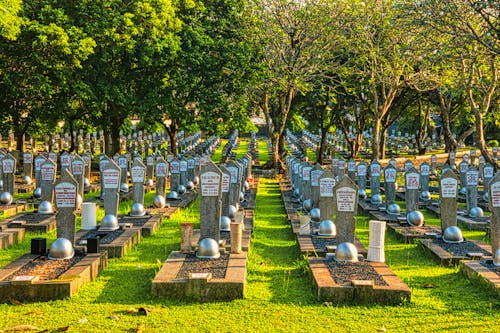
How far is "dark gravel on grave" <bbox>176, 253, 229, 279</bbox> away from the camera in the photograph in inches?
294

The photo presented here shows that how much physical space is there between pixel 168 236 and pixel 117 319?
5.07 meters

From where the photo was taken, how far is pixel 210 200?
912cm

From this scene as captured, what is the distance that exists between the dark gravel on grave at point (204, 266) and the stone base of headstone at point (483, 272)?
137 inches

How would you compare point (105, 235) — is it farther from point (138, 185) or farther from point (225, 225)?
point (138, 185)

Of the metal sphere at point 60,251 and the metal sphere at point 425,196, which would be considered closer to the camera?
the metal sphere at point 60,251

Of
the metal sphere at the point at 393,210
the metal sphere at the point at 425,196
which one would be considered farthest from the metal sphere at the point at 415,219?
the metal sphere at the point at 425,196

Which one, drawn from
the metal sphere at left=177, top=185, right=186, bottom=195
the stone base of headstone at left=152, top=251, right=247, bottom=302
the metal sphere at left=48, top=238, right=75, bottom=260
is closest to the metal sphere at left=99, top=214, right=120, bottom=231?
the metal sphere at left=48, top=238, right=75, bottom=260

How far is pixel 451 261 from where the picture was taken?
8.93m

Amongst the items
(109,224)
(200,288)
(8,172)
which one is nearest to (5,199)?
(8,172)

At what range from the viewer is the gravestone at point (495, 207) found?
8453 mm

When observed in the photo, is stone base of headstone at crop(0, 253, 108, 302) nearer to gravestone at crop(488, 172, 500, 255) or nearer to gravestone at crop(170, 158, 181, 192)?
gravestone at crop(488, 172, 500, 255)

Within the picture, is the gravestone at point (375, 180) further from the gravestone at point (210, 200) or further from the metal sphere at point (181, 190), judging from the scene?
the gravestone at point (210, 200)

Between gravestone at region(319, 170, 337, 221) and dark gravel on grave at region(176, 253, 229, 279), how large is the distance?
10.9 ft

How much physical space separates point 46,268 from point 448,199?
23.7 feet
